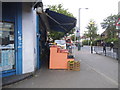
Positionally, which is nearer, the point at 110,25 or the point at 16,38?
the point at 16,38

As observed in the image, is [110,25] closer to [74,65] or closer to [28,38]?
[74,65]

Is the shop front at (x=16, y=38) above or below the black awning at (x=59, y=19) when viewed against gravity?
below

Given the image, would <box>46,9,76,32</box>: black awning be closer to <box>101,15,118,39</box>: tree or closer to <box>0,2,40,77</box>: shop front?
<box>0,2,40,77</box>: shop front

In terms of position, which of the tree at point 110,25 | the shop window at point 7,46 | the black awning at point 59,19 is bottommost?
the shop window at point 7,46

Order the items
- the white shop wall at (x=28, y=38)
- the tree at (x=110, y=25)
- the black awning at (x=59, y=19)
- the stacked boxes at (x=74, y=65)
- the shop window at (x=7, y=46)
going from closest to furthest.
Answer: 1. the shop window at (x=7, y=46)
2. the white shop wall at (x=28, y=38)
3. the stacked boxes at (x=74, y=65)
4. the black awning at (x=59, y=19)
5. the tree at (x=110, y=25)

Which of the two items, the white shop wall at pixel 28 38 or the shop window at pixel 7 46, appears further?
the white shop wall at pixel 28 38

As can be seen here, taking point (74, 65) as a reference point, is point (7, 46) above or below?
above

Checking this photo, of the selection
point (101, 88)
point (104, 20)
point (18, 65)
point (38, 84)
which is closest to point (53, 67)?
point (18, 65)

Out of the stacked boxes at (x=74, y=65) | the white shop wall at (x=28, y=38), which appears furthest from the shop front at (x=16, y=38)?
the stacked boxes at (x=74, y=65)

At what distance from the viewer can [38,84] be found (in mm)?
4855

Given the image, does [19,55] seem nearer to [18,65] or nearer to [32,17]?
[18,65]

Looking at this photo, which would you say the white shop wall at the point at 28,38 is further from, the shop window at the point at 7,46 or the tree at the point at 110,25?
the tree at the point at 110,25

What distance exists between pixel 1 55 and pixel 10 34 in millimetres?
1061

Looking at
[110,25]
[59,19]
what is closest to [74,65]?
[59,19]
